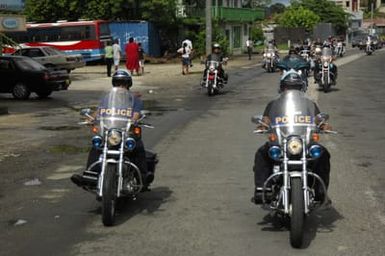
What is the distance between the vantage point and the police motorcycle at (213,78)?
68.8ft

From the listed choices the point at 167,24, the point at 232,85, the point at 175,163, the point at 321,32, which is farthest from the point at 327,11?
the point at 175,163

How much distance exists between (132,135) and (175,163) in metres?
3.10

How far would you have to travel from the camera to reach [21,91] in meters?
21.5

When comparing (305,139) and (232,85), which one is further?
(232,85)

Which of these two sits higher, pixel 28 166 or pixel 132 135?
pixel 132 135

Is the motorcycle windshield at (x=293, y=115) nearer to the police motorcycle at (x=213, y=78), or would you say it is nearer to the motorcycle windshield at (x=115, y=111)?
the motorcycle windshield at (x=115, y=111)

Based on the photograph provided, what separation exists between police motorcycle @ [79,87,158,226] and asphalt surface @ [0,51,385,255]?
1.02 feet

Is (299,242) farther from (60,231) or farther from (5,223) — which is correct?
(5,223)

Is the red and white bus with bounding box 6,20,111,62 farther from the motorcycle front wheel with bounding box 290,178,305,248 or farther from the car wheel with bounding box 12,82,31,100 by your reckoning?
the motorcycle front wheel with bounding box 290,178,305,248

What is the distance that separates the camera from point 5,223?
6.65 m

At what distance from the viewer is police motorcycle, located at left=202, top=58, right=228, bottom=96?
21.0m

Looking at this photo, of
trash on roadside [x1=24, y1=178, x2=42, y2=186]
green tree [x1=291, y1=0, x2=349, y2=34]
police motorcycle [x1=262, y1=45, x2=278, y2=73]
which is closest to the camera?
trash on roadside [x1=24, y1=178, x2=42, y2=186]

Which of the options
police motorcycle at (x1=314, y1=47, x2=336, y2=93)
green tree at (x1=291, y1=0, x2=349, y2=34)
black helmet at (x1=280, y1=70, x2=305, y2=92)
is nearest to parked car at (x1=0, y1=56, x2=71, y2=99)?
police motorcycle at (x1=314, y1=47, x2=336, y2=93)

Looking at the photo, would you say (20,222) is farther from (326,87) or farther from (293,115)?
(326,87)
